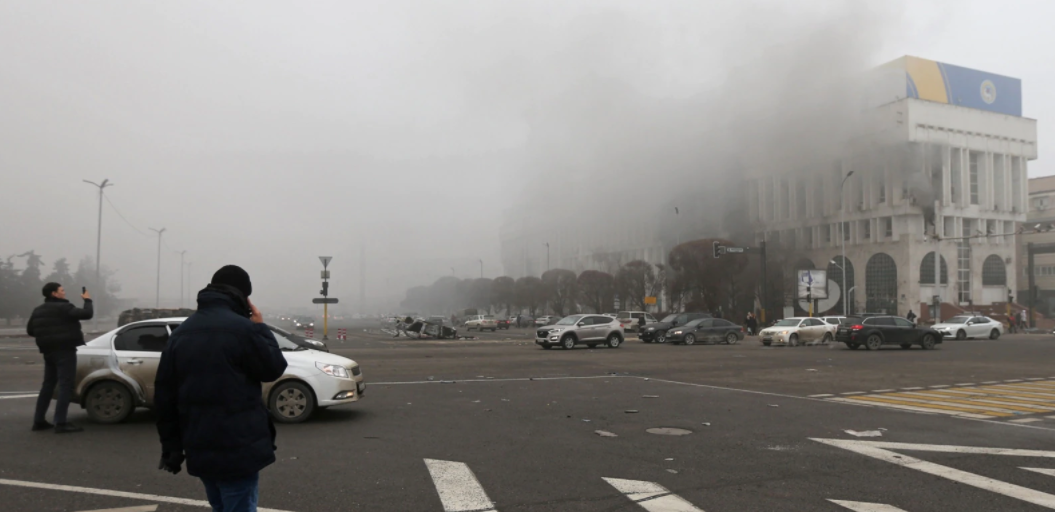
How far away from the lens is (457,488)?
6129mm

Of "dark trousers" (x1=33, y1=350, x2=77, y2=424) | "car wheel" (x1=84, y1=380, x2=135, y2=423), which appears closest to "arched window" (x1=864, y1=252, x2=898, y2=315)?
"car wheel" (x1=84, y1=380, x2=135, y2=423)

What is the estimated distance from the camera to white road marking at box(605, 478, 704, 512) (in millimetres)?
5551

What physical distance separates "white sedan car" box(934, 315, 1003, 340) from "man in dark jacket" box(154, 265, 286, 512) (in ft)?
145

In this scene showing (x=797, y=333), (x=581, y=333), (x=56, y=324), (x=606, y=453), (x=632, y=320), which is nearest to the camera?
(x=606, y=453)

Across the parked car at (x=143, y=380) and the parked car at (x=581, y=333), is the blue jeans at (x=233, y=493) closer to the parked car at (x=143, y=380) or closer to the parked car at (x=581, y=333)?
the parked car at (x=143, y=380)

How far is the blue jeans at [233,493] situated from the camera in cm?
351

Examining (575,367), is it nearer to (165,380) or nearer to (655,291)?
(165,380)

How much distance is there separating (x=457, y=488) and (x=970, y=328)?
43.4m

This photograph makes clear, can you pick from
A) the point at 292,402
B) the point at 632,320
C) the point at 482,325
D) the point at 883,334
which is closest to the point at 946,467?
the point at 292,402

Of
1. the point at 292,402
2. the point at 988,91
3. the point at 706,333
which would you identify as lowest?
the point at 706,333

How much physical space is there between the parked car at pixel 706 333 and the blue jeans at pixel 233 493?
33.6 metres

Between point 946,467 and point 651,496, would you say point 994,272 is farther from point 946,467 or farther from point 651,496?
point 651,496

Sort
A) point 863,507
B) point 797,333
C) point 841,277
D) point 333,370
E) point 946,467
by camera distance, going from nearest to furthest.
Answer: point 863,507
point 946,467
point 333,370
point 797,333
point 841,277

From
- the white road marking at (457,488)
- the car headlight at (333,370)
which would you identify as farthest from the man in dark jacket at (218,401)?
the car headlight at (333,370)
